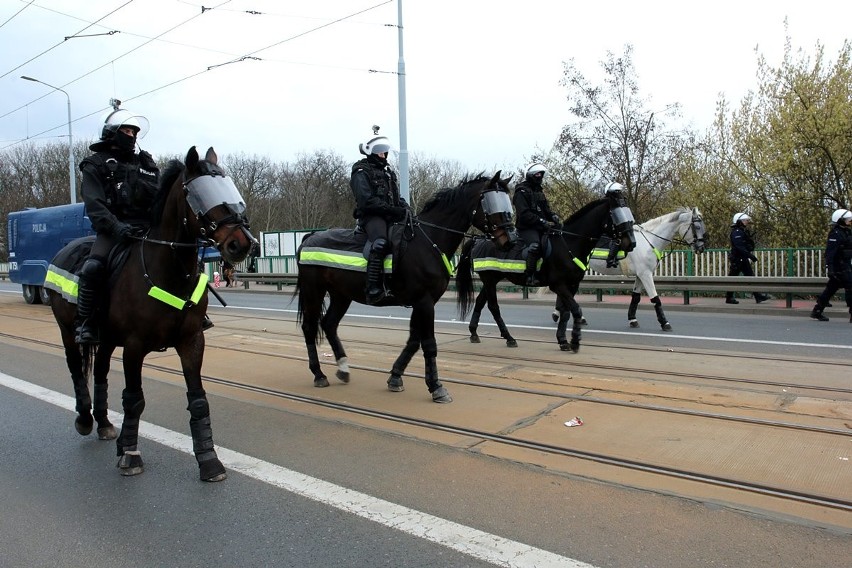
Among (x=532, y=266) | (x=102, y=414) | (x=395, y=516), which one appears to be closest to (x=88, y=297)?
(x=102, y=414)

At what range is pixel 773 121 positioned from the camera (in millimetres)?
18703

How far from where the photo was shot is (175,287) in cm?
485

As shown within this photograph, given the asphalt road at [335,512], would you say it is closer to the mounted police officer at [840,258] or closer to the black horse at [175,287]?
the black horse at [175,287]

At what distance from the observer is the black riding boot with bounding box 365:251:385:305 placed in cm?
724

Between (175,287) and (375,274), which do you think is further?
(375,274)

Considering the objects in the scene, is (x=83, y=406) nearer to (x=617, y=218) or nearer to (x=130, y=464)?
(x=130, y=464)

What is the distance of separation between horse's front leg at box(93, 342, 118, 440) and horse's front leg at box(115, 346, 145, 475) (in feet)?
3.10

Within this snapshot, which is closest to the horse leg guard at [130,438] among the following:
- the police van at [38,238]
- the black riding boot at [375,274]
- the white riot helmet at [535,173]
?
the black riding boot at [375,274]

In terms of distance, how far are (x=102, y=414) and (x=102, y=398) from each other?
15cm

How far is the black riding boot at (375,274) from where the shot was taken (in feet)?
23.7

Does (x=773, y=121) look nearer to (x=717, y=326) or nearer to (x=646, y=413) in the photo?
(x=717, y=326)

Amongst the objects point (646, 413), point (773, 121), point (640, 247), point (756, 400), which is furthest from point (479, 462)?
point (773, 121)

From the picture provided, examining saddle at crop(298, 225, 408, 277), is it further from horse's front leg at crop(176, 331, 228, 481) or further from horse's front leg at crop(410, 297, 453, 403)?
horse's front leg at crop(176, 331, 228, 481)

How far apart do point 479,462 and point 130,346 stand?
2784 millimetres
